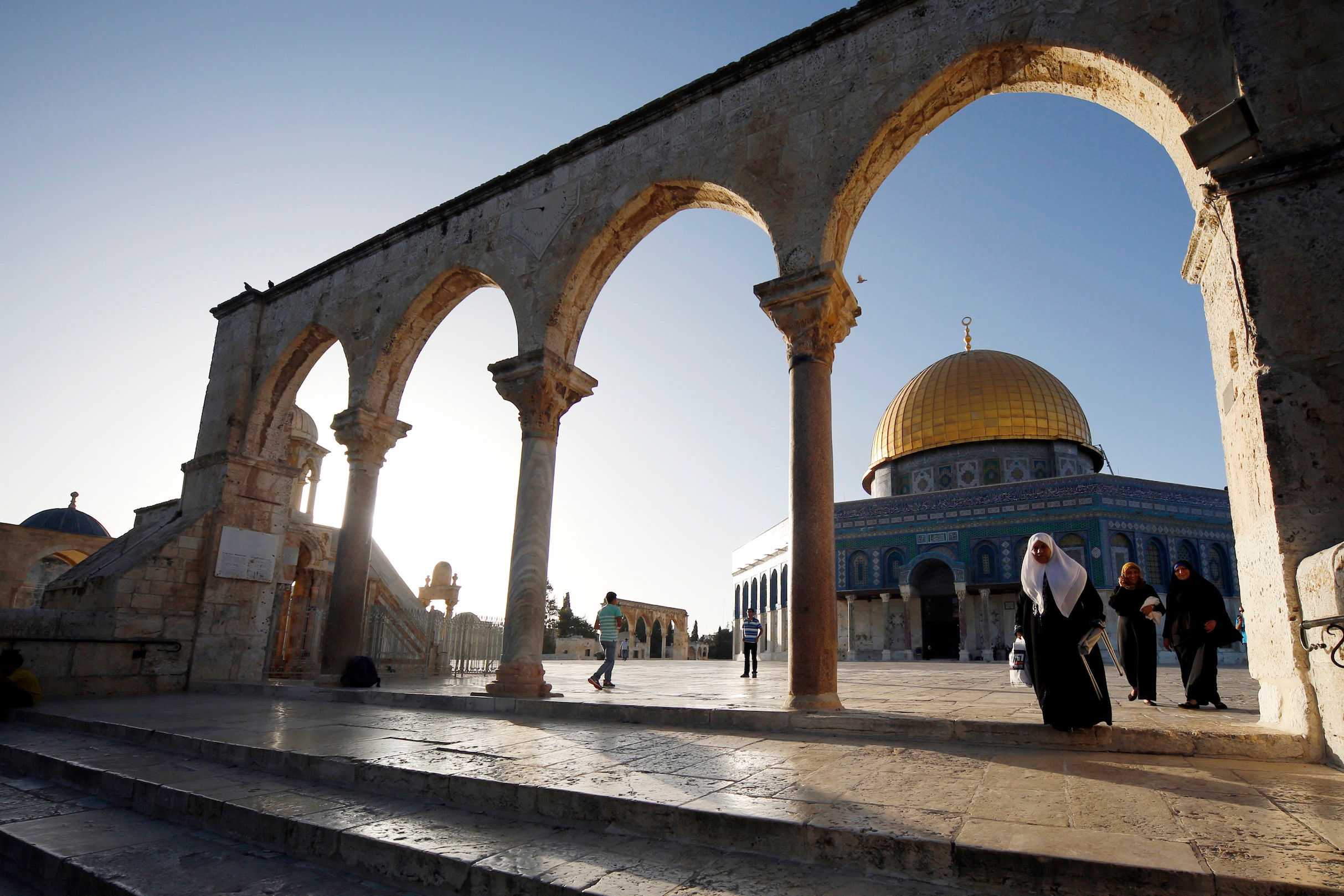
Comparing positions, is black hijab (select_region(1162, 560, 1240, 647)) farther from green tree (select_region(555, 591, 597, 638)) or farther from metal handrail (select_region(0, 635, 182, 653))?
green tree (select_region(555, 591, 597, 638))

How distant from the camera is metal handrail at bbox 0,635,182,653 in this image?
8.41 m

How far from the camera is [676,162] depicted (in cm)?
780

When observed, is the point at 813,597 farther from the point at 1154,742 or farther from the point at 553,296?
the point at 553,296

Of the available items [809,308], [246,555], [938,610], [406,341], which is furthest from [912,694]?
[938,610]

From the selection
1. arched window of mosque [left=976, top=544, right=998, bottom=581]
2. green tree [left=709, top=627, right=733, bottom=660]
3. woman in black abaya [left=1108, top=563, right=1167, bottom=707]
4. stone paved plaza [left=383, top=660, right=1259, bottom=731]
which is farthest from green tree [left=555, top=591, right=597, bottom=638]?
woman in black abaya [left=1108, top=563, right=1167, bottom=707]

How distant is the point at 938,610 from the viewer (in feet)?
92.7

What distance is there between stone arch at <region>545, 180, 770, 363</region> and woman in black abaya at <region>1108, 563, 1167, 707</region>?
4928 mm

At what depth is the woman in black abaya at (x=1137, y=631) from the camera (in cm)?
644

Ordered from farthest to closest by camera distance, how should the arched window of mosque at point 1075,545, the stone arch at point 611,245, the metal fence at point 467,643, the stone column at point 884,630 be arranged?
the stone column at point 884,630 < the arched window of mosque at point 1075,545 < the metal fence at point 467,643 < the stone arch at point 611,245

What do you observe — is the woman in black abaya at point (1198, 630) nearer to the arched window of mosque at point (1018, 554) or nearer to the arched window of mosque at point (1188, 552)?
the arched window of mosque at point (1018, 554)

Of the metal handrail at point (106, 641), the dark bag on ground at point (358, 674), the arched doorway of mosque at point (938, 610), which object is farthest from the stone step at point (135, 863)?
the arched doorway of mosque at point (938, 610)

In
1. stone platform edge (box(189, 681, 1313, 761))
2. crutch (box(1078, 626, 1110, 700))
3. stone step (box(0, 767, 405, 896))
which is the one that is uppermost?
crutch (box(1078, 626, 1110, 700))

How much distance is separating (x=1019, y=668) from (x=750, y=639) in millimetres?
4350

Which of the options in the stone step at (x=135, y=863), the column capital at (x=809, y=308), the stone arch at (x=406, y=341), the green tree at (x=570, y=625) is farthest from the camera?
the green tree at (x=570, y=625)
